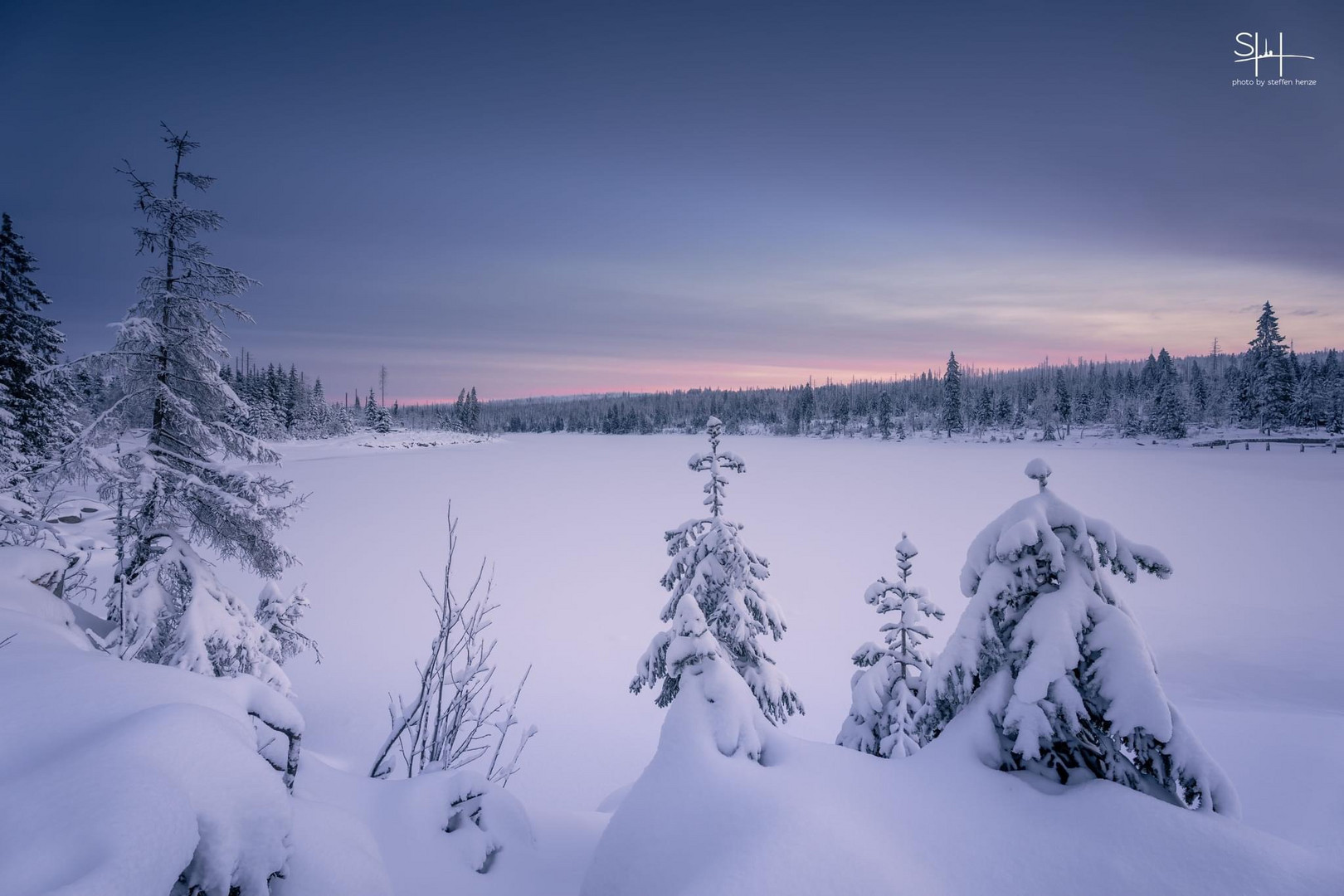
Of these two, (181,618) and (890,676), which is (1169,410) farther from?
(181,618)

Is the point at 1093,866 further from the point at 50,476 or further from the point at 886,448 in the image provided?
the point at 886,448

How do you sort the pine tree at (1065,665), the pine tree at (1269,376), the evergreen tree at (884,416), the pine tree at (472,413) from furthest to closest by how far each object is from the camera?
1. the pine tree at (472,413)
2. the evergreen tree at (884,416)
3. the pine tree at (1269,376)
4. the pine tree at (1065,665)

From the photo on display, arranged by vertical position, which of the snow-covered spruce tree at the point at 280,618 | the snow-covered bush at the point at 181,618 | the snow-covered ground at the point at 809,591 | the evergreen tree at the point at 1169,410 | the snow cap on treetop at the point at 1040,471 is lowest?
the snow-covered ground at the point at 809,591

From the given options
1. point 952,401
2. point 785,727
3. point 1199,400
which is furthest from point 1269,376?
point 785,727

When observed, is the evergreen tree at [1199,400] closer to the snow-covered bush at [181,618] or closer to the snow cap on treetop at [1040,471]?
the snow cap on treetop at [1040,471]

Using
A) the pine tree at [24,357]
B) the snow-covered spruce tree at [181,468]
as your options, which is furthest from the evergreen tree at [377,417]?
the snow-covered spruce tree at [181,468]

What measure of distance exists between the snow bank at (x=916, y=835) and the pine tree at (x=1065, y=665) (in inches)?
10.0

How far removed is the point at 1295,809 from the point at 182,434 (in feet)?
57.6

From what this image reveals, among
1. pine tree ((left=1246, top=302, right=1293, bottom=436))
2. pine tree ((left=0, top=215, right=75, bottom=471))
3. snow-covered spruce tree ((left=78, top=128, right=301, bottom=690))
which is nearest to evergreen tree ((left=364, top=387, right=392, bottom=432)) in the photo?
pine tree ((left=0, top=215, right=75, bottom=471))

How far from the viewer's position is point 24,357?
22.7m

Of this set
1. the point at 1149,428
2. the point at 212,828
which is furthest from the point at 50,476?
the point at 1149,428

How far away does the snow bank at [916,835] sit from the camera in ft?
9.13

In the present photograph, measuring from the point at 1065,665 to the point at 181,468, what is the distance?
12.9 meters

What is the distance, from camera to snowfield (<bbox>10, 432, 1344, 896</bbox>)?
9.59 ft
